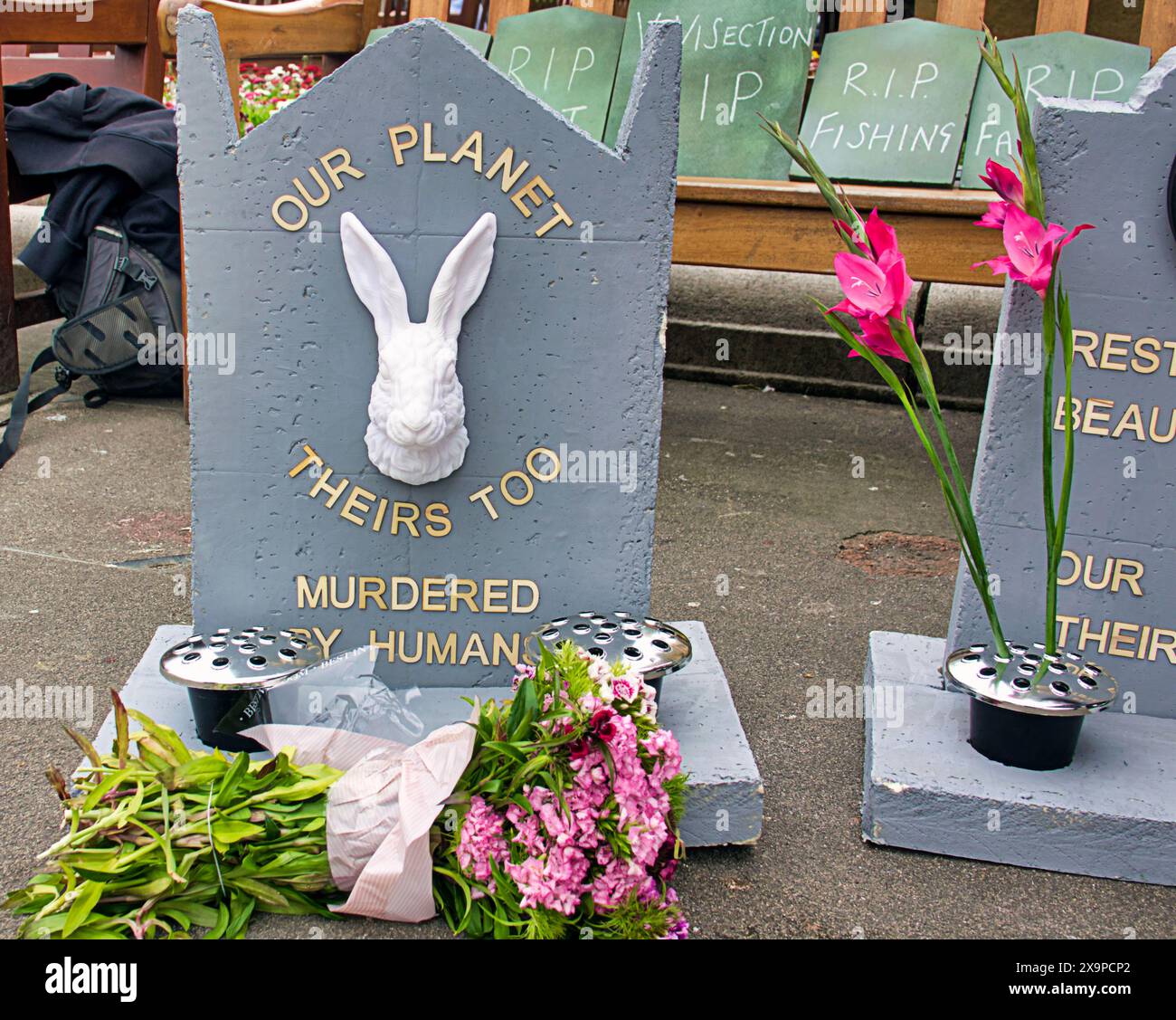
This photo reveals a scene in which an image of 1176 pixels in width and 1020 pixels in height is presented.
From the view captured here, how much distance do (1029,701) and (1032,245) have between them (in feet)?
2.81

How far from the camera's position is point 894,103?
452cm

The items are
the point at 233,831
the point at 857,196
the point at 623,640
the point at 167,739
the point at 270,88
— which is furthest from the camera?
the point at 270,88

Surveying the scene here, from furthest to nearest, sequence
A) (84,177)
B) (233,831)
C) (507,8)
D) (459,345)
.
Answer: (507,8)
(84,177)
(459,345)
(233,831)

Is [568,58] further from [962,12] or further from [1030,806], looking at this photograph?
[1030,806]

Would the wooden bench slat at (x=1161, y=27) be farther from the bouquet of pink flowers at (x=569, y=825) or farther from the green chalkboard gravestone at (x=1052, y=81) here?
the bouquet of pink flowers at (x=569, y=825)

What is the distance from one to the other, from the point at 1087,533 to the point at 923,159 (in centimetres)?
224

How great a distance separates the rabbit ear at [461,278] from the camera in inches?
93.4

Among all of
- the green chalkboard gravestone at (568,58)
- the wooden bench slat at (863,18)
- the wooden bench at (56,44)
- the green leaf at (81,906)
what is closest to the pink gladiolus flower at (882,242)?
the green leaf at (81,906)

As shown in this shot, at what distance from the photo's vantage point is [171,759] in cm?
205

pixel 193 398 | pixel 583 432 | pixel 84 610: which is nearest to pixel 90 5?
pixel 84 610

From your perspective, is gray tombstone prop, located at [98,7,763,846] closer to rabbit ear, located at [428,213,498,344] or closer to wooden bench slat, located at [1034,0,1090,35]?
rabbit ear, located at [428,213,498,344]

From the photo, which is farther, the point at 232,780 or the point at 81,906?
the point at 232,780

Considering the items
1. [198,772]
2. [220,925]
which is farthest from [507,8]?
[220,925]

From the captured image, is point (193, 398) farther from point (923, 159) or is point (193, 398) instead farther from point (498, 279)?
point (923, 159)
